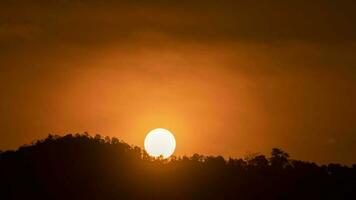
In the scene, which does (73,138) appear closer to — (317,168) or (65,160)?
(65,160)

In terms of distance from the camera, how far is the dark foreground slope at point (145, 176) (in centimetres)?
10588

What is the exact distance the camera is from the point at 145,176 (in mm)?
107375

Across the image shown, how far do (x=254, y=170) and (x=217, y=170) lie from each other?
13.0 feet

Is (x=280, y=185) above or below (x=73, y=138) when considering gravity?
below

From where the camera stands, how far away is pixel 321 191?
10806cm

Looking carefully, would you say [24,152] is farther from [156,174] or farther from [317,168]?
[317,168]

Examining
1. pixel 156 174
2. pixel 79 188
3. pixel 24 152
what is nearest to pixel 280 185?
pixel 156 174

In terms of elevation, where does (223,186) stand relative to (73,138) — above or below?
below

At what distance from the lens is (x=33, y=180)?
107 metres

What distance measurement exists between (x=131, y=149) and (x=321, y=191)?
21.3 metres

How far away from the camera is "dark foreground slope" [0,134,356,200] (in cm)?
10588

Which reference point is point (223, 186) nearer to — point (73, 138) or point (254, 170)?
point (254, 170)

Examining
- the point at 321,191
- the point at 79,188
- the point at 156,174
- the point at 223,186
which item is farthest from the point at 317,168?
the point at 79,188

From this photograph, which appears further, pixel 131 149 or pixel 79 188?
pixel 131 149
